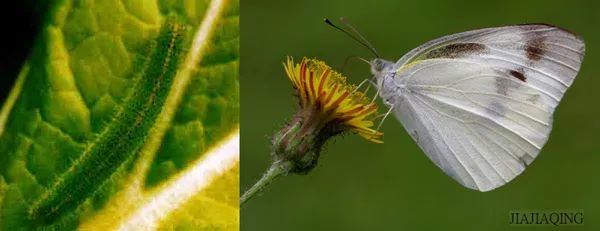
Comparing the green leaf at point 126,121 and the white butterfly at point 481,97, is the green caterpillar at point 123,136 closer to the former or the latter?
the green leaf at point 126,121

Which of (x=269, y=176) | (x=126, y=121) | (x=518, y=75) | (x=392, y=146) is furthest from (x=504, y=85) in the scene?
(x=126, y=121)

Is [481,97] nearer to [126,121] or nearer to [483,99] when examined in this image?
[483,99]

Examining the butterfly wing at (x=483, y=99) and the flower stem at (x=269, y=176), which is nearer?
the flower stem at (x=269, y=176)

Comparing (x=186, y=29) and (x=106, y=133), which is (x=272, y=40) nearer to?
(x=186, y=29)

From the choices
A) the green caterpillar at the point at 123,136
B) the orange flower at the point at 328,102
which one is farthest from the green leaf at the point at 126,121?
the orange flower at the point at 328,102

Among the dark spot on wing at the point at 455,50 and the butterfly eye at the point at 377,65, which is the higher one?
the dark spot on wing at the point at 455,50
